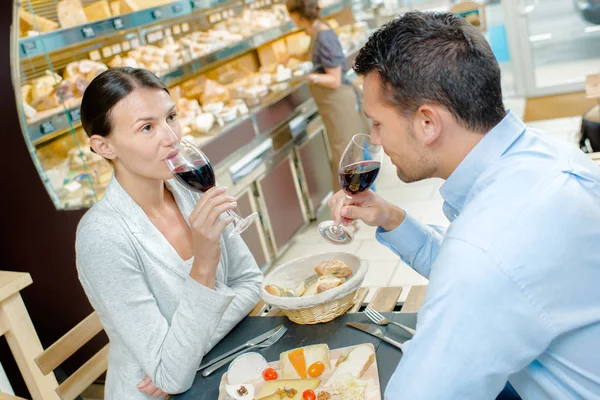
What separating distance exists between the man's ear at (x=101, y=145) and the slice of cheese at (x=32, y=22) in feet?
5.07

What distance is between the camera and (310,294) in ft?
5.35

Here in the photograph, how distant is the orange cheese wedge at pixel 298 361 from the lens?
1.43 metres

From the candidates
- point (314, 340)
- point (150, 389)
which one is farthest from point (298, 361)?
point (150, 389)

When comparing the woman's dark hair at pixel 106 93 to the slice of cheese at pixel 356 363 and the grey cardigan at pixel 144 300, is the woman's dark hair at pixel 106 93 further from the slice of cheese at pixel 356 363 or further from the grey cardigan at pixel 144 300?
the slice of cheese at pixel 356 363

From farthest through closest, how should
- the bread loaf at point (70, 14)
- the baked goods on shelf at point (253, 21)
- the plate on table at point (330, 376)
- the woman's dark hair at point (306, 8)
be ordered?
the baked goods on shelf at point (253, 21) → the woman's dark hair at point (306, 8) → the bread loaf at point (70, 14) → the plate on table at point (330, 376)

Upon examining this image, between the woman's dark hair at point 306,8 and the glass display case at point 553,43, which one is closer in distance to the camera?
the woman's dark hair at point 306,8

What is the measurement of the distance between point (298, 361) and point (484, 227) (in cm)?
64

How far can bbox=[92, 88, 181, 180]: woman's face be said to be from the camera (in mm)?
1771

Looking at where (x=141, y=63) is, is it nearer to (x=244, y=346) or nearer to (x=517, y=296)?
(x=244, y=346)

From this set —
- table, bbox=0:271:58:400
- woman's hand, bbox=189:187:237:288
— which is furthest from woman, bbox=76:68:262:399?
table, bbox=0:271:58:400

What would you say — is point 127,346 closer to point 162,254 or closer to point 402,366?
point 162,254

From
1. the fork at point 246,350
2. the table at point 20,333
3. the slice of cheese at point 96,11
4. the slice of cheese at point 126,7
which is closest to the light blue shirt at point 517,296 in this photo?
the fork at point 246,350

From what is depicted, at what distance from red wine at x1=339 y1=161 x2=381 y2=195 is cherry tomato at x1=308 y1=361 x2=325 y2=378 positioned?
447mm

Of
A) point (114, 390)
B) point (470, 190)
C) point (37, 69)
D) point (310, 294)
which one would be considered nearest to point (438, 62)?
point (470, 190)
